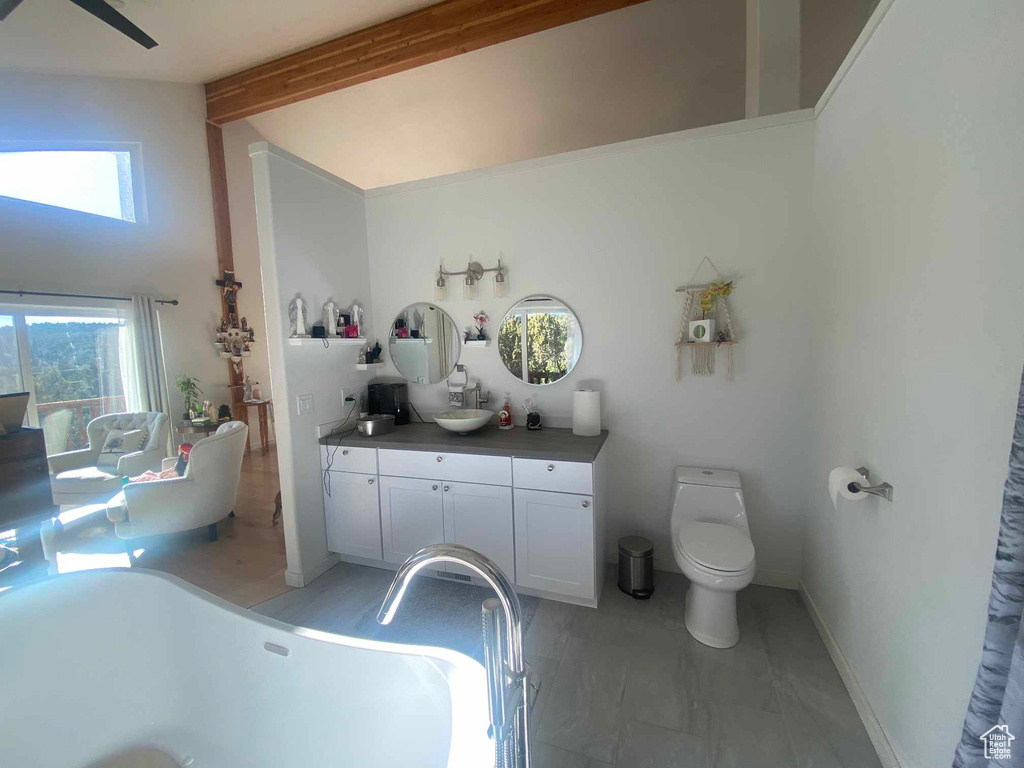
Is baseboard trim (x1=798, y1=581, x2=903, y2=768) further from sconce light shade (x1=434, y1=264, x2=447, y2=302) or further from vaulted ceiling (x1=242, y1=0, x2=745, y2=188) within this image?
vaulted ceiling (x1=242, y1=0, x2=745, y2=188)

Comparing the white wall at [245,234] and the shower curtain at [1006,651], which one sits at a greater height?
the white wall at [245,234]

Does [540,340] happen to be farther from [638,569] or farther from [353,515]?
[353,515]

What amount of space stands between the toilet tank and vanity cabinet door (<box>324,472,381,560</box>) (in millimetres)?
1823

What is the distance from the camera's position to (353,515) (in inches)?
99.1

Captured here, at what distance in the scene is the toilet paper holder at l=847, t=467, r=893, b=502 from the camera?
52.6 inches

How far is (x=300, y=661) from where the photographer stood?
4.24 feet

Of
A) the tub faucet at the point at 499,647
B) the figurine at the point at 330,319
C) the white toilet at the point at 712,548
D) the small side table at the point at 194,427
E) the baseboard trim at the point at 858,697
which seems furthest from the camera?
the small side table at the point at 194,427

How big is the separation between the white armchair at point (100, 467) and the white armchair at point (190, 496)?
86 centimetres

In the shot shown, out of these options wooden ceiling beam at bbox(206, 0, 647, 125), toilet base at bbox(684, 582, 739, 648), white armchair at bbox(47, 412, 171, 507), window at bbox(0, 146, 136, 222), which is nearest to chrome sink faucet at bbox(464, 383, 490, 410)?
toilet base at bbox(684, 582, 739, 648)

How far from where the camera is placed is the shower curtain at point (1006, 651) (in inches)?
24.9

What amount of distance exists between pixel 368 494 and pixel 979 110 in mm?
2912

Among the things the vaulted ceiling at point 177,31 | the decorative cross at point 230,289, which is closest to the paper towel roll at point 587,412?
the vaulted ceiling at point 177,31

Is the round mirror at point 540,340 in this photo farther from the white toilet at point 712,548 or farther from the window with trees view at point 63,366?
the window with trees view at point 63,366

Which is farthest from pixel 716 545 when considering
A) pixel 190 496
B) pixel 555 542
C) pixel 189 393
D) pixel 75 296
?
pixel 75 296
